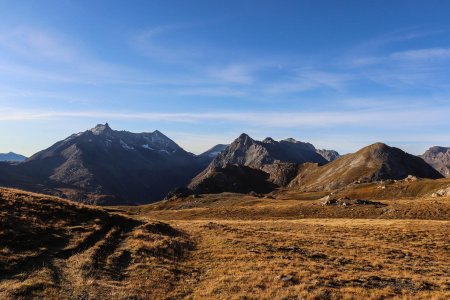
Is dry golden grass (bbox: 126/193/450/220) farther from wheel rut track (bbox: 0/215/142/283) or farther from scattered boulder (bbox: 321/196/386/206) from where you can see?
wheel rut track (bbox: 0/215/142/283)

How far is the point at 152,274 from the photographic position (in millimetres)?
24031

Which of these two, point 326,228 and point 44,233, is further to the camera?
point 326,228

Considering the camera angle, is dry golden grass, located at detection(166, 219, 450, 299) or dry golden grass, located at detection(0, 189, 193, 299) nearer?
dry golden grass, located at detection(0, 189, 193, 299)

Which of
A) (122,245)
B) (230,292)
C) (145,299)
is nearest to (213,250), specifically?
(122,245)

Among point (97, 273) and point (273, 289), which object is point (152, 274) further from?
point (273, 289)

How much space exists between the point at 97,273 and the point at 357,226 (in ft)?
135

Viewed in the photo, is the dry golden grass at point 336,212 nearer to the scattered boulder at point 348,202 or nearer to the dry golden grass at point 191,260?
the scattered boulder at point 348,202

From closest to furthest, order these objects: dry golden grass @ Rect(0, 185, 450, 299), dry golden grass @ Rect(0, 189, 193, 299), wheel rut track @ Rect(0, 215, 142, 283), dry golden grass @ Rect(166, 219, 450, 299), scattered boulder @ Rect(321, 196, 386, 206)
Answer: dry golden grass @ Rect(0, 189, 193, 299) → dry golden grass @ Rect(0, 185, 450, 299) → dry golden grass @ Rect(166, 219, 450, 299) → wheel rut track @ Rect(0, 215, 142, 283) → scattered boulder @ Rect(321, 196, 386, 206)

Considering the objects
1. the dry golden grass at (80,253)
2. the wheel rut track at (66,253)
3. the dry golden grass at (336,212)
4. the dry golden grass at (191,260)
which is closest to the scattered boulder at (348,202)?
the dry golden grass at (336,212)

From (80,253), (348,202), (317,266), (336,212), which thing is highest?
(80,253)

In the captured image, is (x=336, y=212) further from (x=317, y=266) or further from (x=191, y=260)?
(x=191, y=260)

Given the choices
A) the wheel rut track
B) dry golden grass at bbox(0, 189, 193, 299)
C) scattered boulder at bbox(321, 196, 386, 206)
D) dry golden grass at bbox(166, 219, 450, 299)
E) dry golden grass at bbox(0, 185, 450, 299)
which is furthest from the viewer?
scattered boulder at bbox(321, 196, 386, 206)

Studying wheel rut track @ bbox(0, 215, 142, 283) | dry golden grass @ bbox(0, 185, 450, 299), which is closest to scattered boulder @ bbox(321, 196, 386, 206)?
dry golden grass @ bbox(0, 185, 450, 299)

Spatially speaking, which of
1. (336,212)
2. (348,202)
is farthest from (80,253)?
(348,202)
